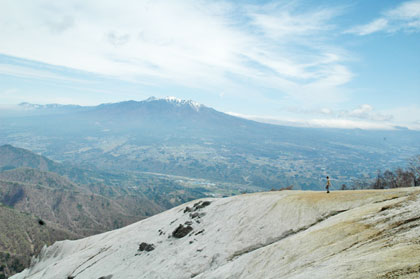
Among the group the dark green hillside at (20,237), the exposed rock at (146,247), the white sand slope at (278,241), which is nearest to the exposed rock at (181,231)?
the white sand slope at (278,241)

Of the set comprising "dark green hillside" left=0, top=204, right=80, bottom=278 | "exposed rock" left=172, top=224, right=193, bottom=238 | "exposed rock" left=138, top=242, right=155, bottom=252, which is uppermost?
"exposed rock" left=172, top=224, right=193, bottom=238

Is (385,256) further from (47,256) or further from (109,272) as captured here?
(47,256)

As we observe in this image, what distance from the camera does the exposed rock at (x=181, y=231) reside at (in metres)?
46.0

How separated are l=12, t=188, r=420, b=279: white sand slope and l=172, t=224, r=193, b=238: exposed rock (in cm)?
95

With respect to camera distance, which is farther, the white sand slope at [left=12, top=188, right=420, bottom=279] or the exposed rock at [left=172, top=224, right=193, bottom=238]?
the exposed rock at [left=172, top=224, right=193, bottom=238]

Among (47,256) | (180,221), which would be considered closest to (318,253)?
(180,221)

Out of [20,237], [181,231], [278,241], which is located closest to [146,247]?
[181,231]

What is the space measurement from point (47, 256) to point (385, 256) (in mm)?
95878

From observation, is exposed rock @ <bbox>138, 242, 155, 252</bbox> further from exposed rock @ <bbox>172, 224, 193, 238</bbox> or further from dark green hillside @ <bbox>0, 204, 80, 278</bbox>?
dark green hillside @ <bbox>0, 204, 80, 278</bbox>

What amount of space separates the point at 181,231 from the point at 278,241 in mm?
20610

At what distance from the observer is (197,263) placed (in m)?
34.1

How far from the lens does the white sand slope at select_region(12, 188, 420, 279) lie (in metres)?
17.0

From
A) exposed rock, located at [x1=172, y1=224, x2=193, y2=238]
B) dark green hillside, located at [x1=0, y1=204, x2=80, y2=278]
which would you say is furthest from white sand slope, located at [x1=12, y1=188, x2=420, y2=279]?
dark green hillside, located at [x1=0, y1=204, x2=80, y2=278]

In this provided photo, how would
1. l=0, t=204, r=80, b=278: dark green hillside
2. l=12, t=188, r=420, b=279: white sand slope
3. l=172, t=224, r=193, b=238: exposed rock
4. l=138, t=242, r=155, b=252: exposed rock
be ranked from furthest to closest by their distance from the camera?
l=0, t=204, r=80, b=278: dark green hillside
l=172, t=224, r=193, b=238: exposed rock
l=138, t=242, r=155, b=252: exposed rock
l=12, t=188, r=420, b=279: white sand slope
